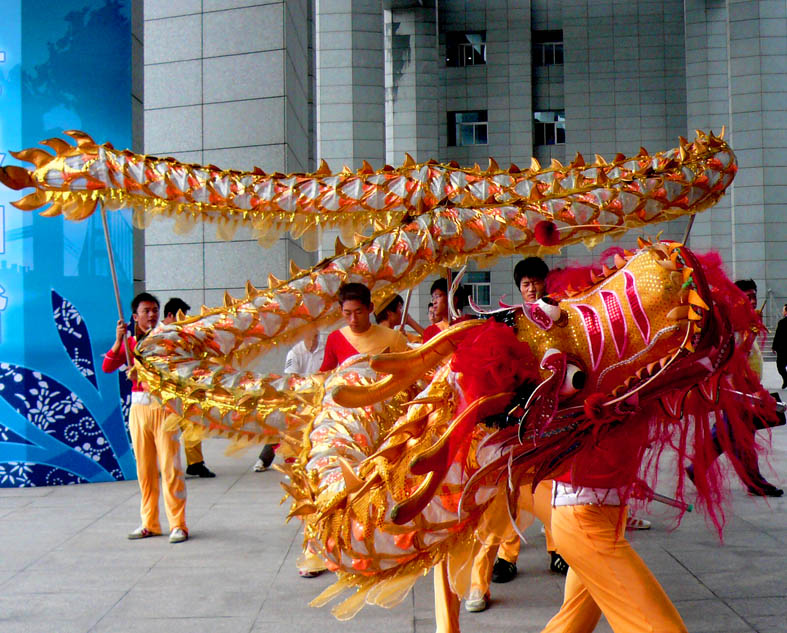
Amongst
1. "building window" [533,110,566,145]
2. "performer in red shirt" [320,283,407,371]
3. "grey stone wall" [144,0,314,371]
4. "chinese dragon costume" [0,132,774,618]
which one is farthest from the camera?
"building window" [533,110,566,145]

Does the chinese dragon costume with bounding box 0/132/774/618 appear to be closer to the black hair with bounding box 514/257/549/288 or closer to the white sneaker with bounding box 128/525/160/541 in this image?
the black hair with bounding box 514/257/549/288

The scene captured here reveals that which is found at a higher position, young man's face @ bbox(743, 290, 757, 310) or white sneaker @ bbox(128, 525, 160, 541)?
young man's face @ bbox(743, 290, 757, 310)

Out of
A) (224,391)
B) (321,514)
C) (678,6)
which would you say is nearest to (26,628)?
(224,391)

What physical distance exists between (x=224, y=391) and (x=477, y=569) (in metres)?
1.77

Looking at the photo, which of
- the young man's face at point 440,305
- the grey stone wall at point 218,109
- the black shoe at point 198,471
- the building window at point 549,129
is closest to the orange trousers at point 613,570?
the young man's face at point 440,305

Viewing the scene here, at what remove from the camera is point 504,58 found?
79.4ft

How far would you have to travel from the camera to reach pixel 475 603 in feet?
12.6

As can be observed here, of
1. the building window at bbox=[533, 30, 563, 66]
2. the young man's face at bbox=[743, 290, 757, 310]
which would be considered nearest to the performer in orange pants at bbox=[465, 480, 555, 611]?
the young man's face at bbox=[743, 290, 757, 310]

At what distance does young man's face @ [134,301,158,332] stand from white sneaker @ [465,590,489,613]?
2918mm

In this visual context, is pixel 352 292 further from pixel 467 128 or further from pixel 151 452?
pixel 467 128

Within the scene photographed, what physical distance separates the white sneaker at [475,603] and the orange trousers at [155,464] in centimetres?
236

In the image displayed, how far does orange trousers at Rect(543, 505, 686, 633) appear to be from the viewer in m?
2.15

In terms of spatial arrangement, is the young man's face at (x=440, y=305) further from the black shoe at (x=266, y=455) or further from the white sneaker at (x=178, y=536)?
the black shoe at (x=266, y=455)

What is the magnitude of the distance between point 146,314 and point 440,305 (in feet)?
6.59
